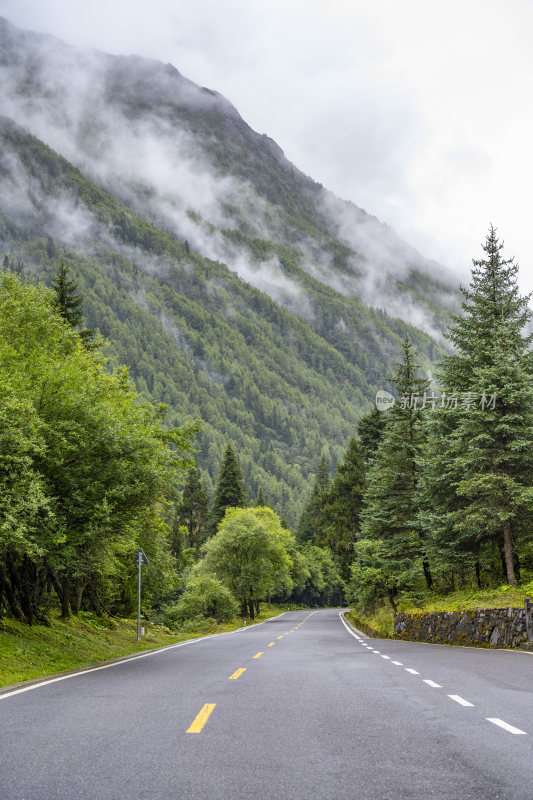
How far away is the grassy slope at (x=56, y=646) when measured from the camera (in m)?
13.5

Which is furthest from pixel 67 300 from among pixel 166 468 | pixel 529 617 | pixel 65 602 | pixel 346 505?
pixel 346 505

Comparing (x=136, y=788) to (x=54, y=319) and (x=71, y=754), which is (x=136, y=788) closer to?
(x=71, y=754)

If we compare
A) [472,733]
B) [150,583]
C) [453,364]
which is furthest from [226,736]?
[150,583]

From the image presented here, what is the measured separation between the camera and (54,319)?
22.8 metres

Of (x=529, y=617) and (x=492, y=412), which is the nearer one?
(x=529, y=617)

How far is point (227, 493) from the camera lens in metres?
79.6

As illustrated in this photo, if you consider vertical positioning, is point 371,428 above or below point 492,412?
above

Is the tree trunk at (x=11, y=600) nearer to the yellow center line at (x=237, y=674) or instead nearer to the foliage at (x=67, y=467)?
the foliage at (x=67, y=467)

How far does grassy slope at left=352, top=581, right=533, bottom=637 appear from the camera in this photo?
2073 centimetres

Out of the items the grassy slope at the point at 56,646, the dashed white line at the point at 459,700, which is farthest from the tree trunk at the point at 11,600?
the dashed white line at the point at 459,700

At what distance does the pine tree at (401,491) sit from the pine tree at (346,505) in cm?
3457

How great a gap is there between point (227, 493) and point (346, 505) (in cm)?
1539

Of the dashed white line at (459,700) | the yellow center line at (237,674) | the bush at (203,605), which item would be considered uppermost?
the dashed white line at (459,700)

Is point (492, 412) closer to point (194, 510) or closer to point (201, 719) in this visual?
point (201, 719)
